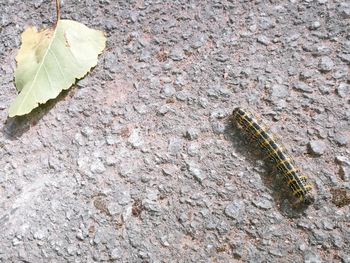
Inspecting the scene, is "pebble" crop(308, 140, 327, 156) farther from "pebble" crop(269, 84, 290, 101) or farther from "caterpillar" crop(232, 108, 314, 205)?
"pebble" crop(269, 84, 290, 101)

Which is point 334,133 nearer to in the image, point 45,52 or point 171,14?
point 171,14

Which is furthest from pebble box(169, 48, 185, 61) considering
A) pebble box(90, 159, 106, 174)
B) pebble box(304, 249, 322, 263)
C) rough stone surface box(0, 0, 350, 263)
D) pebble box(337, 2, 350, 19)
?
pebble box(304, 249, 322, 263)

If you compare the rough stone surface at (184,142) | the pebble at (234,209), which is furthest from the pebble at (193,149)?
the pebble at (234,209)

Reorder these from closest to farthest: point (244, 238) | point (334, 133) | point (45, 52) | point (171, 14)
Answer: point (244, 238), point (334, 133), point (45, 52), point (171, 14)

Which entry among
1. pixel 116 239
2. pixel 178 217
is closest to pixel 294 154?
pixel 178 217

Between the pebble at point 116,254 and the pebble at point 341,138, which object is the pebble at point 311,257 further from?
the pebble at point 116,254

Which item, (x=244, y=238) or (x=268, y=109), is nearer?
(x=244, y=238)
